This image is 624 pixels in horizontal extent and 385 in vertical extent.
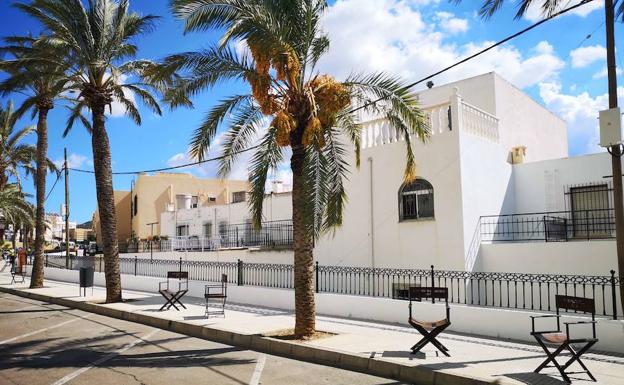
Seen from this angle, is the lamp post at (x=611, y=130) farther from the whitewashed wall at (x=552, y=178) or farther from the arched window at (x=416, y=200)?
the whitewashed wall at (x=552, y=178)

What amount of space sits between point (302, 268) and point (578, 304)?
4746 millimetres

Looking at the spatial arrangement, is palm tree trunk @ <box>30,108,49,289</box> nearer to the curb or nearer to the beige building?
the curb

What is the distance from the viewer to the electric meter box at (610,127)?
8641mm

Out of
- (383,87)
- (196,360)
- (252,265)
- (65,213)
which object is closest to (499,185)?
(383,87)

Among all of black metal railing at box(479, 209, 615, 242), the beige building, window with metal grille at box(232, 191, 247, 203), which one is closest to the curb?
black metal railing at box(479, 209, 615, 242)

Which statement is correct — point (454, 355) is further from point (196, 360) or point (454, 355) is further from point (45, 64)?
point (45, 64)

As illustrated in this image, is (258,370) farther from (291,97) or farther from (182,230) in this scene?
(182,230)

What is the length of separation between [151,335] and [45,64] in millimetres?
10062

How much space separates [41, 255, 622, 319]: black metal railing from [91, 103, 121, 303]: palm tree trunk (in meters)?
2.12

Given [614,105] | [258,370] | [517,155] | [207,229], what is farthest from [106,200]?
[207,229]

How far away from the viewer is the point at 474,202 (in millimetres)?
13711

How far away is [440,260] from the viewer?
1349 centimetres

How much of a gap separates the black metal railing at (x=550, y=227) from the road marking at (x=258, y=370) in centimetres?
753

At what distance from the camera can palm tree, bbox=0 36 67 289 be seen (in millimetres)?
15867
